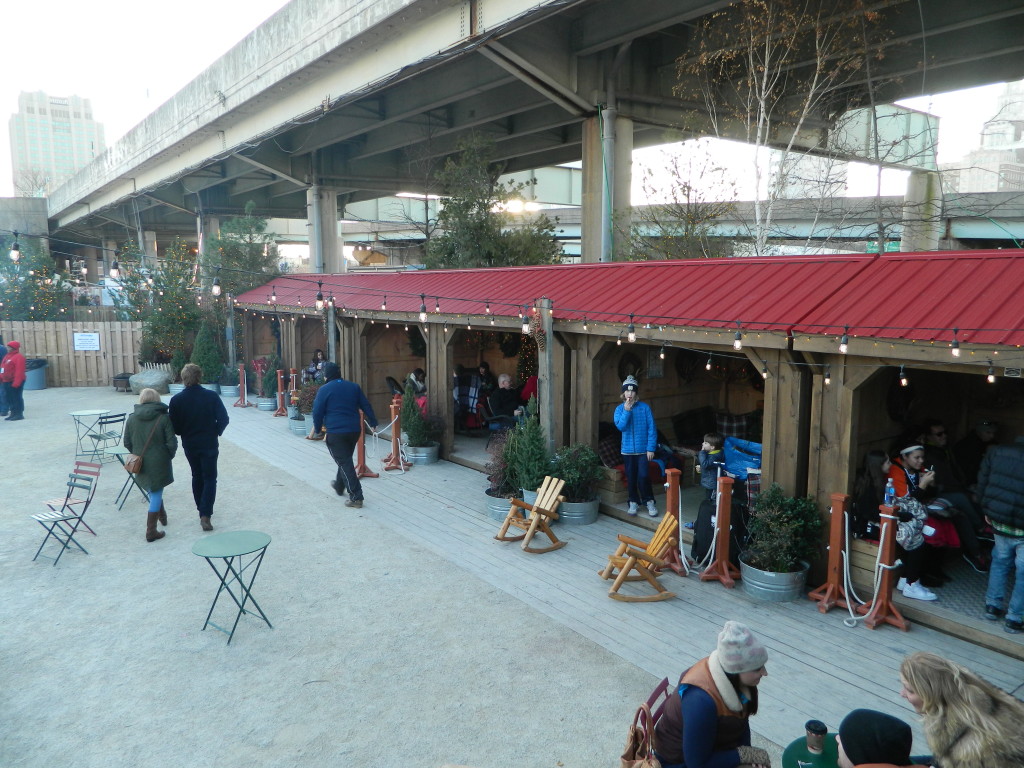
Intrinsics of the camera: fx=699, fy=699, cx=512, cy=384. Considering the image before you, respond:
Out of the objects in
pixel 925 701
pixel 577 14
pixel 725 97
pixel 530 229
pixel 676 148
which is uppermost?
pixel 577 14

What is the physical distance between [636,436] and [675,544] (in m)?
1.62

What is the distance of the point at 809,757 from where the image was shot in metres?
3.05

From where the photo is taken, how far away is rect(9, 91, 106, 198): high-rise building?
160 m

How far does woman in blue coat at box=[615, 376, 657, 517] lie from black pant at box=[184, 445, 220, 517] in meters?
4.85

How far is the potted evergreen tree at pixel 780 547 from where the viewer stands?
6.46 meters

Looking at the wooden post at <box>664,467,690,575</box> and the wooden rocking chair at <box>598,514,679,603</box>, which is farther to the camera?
the wooden post at <box>664,467,690,575</box>

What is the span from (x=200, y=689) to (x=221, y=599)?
1.59 metres

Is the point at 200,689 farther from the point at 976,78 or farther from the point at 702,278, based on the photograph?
the point at 976,78

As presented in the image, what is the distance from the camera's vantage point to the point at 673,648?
564 cm

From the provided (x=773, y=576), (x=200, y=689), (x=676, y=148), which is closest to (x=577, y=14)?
(x=676, y=148)

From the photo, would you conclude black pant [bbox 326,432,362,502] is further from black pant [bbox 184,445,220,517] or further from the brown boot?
the brown boot

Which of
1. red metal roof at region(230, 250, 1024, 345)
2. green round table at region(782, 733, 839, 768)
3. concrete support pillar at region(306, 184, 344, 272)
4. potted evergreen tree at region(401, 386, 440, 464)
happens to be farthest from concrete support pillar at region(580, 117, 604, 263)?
green round table at region(782, 733, 839, 768)

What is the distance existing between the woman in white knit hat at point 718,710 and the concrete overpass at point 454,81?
10.7m

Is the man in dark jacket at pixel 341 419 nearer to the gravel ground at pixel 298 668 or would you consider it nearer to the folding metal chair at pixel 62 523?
the gravel ground at pixel 298 668
